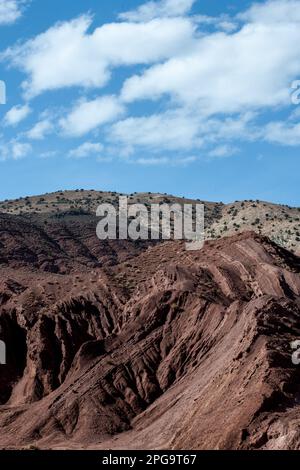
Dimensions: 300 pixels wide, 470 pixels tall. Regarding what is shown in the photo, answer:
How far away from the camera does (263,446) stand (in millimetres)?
36531

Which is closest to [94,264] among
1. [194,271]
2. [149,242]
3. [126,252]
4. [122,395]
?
[126,252]

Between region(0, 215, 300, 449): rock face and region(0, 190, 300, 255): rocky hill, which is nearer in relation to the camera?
region(0, 215, 300, 449): rock face

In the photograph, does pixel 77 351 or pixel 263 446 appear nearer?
pixel 263 446

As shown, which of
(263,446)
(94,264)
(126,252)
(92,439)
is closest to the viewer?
(263,446)

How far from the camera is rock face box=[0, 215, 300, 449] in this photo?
40.4 m

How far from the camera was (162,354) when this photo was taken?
52.3 meters

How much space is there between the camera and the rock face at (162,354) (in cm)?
4044

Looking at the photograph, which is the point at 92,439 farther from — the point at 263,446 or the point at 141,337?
the point at 263,446

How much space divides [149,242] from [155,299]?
274 feet

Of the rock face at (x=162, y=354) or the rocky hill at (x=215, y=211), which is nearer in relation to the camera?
the rock face at (x=162, y=354)

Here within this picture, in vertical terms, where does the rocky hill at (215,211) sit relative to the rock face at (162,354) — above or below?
above

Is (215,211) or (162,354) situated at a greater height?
(215,211)

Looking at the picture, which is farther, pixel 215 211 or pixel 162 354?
pixel 215 211

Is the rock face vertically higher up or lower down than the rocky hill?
lower down
